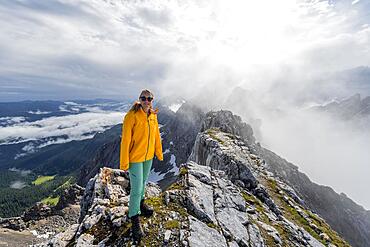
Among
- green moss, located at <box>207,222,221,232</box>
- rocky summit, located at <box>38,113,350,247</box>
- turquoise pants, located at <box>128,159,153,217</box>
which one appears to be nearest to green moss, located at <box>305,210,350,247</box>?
rocky summit, located at <box>38,113,350,247</box>

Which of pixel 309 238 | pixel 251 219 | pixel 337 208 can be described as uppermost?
pixel 251 219

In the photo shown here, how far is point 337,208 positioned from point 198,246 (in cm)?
10411

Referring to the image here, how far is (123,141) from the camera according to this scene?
12.5 metres

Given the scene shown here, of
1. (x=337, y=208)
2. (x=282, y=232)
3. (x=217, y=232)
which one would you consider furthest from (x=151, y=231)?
(x=337, y=208)

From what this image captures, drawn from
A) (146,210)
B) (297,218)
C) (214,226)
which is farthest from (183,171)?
(297,218)

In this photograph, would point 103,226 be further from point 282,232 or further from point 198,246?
point 282,232

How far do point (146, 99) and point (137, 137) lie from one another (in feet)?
6.20

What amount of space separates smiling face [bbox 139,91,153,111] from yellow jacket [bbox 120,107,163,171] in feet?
0.93

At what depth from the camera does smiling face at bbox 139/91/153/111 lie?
42.9ft

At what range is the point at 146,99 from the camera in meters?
13.1

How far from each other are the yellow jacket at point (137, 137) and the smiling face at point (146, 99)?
0.28 metres

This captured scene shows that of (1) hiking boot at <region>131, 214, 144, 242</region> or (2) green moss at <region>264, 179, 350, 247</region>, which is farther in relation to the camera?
(2) green moss at <region>264, 179, 350, 247</region>

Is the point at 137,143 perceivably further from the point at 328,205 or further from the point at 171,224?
the point at 328,205

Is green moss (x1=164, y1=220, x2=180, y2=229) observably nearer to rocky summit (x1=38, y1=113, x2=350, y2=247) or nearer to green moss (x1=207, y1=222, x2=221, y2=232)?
rocky summit (x1=38, y1=113, x2=350, y2=247)
